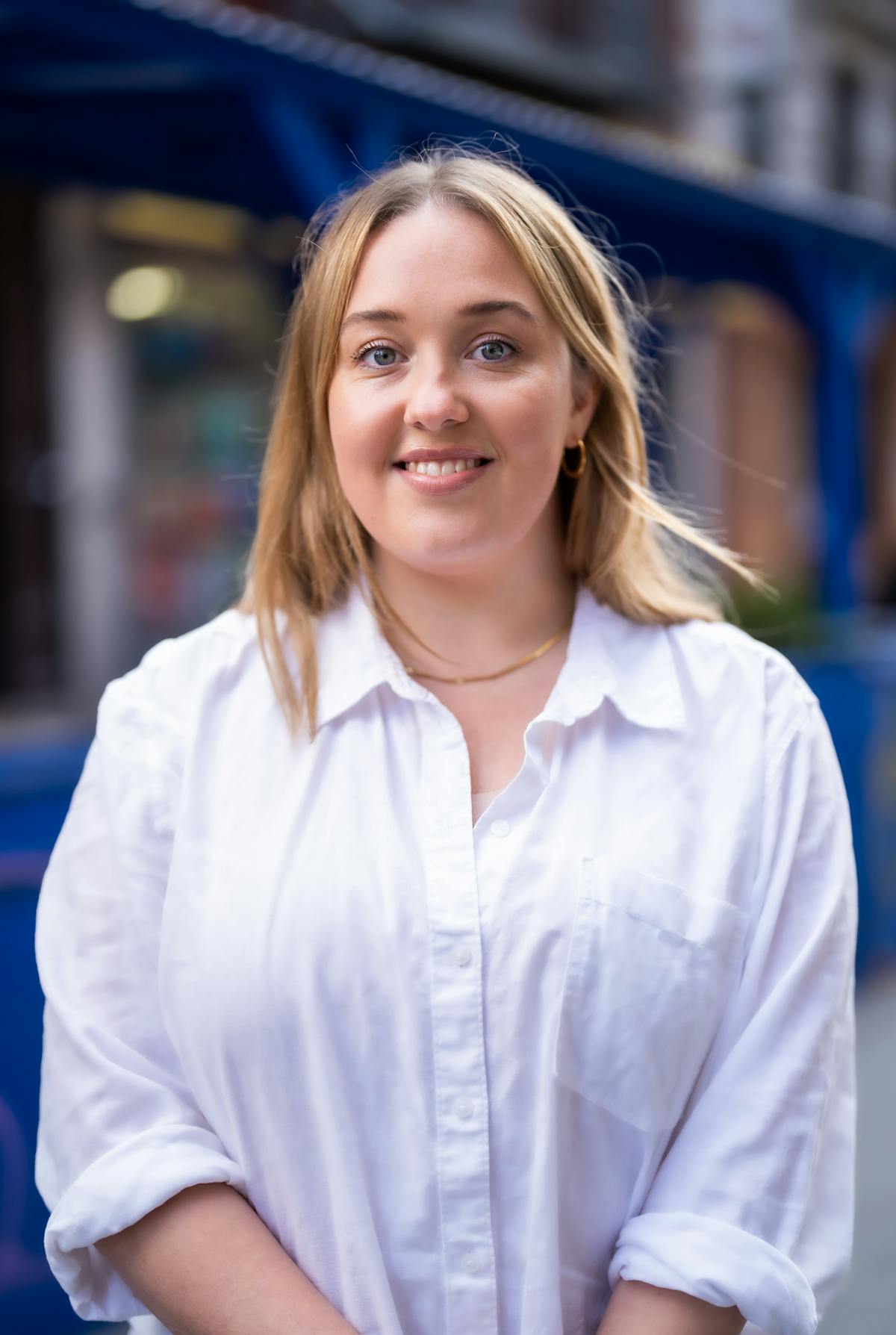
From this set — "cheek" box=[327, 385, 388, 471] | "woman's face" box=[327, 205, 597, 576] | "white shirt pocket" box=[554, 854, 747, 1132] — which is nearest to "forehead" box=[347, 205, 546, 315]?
"woman's face" box=[327, 205, 597, 576]

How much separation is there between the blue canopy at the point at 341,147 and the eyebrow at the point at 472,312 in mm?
974

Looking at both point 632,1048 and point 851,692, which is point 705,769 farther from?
point 851,692

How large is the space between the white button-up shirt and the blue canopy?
132cm

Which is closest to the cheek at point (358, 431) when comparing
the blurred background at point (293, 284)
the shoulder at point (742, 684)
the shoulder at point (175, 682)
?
the shoulder at point (175, 682)

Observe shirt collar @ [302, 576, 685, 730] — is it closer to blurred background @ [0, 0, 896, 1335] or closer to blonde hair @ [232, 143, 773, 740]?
blonde hair @ [232, 143, 773, 740]

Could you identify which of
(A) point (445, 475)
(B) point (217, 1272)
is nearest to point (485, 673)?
(A) point (445, 475)

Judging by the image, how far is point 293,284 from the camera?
5.33 meters

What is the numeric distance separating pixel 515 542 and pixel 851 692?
12.7ft

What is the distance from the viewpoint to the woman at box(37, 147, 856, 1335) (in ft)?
4.63

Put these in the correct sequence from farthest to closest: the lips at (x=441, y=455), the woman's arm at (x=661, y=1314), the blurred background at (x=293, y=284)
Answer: the blurred background at (x=293, y=284)
the lips at (x=441, y=455)
the woman's arm at (x=661, y=1314)

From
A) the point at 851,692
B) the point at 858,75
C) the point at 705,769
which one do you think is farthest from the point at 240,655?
the point at 858,75

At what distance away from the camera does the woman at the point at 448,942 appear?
1411mm

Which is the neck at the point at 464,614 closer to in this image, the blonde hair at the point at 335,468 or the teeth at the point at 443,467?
the blonde hair at the point at 335,468

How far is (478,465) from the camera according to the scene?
4.94 feet
